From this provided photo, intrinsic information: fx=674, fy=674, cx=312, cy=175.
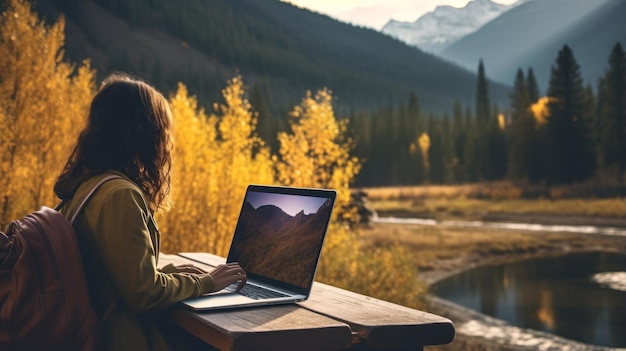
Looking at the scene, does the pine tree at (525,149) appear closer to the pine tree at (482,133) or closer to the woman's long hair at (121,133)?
the pine tree at (482,133)

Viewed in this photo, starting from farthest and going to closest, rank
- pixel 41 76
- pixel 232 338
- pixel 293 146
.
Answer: pixel 293 146
pixel 41 76
pixel 232 338

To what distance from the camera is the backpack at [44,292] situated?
2109mm

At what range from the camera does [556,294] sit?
921 inches

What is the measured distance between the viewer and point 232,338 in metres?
1.94

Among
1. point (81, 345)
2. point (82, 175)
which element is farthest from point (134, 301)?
point (82, 175)

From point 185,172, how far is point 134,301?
12.5m

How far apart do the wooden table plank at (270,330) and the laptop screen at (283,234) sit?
28 cm

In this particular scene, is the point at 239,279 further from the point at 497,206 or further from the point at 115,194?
the point at 497,206

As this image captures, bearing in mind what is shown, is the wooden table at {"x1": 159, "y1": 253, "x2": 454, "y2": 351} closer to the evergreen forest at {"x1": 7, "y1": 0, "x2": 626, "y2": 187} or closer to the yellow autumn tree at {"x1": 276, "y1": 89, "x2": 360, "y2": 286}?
the evergreen forest at {"x1": 7, "y1": 0, "x2": 626, "y2": 187}

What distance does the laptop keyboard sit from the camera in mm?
2488

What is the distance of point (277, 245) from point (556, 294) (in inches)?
893

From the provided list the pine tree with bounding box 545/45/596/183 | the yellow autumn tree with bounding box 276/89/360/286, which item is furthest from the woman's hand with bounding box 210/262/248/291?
the pine tree with bounding box 545/45/596/183

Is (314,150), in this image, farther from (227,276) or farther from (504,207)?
(504,207)

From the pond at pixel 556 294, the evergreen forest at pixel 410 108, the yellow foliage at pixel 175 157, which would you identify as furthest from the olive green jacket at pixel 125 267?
the pond at pixel 556 294
